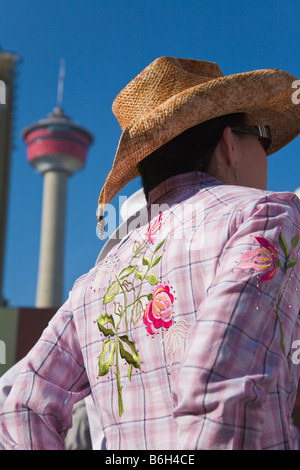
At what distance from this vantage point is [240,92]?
1337mm

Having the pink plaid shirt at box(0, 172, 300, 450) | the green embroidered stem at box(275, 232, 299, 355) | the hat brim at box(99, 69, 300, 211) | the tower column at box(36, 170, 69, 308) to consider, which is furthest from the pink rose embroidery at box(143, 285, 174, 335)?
the tower column at box(36, 170, 69, 308)

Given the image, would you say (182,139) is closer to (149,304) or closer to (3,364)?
(149,304)

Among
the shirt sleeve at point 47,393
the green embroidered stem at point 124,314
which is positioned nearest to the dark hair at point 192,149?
the green embroidered stem at point 124,314

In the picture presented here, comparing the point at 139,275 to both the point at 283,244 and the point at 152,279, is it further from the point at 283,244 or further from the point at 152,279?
the point at 283,244

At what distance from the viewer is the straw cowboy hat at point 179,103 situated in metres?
1.32

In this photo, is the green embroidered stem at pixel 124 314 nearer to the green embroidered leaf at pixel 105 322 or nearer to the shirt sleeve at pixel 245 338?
the green embroidered leaf at pixel 105 322

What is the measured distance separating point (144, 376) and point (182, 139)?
0.53 meters

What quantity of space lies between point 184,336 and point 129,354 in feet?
0.53

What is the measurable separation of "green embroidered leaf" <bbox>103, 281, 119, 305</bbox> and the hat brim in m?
0.31

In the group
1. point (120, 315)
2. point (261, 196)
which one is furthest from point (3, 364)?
point (261, 196)

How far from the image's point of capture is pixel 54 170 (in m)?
61.4

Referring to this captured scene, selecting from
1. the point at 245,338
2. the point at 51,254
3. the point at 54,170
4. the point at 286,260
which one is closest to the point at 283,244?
the point at 286,260

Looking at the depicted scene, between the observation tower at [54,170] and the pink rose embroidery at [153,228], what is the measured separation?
176ft

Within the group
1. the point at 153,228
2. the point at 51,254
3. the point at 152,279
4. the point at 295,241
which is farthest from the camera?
the point at 51,254
